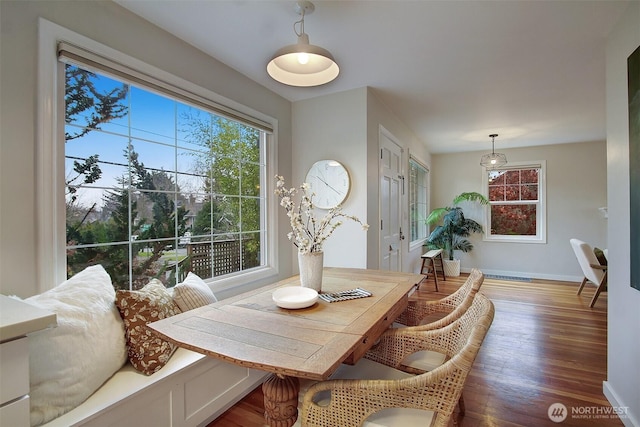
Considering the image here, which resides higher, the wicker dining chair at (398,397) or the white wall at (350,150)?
the white wall at (350,150)

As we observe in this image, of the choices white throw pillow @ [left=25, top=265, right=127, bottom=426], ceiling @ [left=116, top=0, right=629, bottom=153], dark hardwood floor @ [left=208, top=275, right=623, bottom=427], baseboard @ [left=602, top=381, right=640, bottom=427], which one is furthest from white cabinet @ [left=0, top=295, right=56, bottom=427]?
baseboard @ [left=602, top=381, right=640, bottom=427]

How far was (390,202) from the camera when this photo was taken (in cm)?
357

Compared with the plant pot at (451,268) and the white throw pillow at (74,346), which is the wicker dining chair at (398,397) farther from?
the plant pot at (451,268)

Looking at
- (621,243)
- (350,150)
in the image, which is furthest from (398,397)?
(350,150)

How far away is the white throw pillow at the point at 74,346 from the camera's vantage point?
1.09 meters

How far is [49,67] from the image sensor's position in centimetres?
142

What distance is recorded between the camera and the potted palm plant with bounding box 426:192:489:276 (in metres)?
5.62

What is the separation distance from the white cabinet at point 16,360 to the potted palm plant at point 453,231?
18.7 ft

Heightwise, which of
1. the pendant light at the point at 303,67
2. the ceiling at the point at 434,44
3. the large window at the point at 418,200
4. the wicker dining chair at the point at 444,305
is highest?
the ceiling at the point at 434,44

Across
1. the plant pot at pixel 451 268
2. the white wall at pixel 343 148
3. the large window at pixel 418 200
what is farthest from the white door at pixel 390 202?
the plant pot at pixel 451 268

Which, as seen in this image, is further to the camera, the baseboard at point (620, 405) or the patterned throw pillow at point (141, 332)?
the baseboard at point (620, 405)

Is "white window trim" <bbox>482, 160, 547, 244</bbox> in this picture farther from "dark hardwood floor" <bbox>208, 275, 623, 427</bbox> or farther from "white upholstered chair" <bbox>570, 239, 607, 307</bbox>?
"dark hardwood floor" <bbox>208, 275, 623, 427</bbox>

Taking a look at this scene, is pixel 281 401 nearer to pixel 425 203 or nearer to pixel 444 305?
pixel 444 305

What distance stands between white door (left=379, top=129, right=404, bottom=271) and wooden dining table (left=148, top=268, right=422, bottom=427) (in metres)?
1.79
